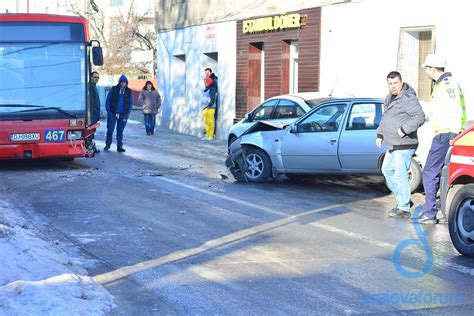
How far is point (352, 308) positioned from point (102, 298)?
6.37ft

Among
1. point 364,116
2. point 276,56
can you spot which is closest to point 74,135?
point 364,116

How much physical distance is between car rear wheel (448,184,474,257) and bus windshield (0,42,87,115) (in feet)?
27.4

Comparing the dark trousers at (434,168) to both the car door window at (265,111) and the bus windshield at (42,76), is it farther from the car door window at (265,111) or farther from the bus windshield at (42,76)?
the bus windshield at (42,76)

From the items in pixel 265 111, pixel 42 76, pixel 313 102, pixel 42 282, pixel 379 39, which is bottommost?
pixel 42 282

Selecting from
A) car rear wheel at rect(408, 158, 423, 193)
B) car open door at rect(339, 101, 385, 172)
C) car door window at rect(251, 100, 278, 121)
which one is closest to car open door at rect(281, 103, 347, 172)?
car open door at rect(339, 101, 385, 172)

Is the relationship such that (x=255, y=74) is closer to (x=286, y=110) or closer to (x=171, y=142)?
(x=171, y=142)

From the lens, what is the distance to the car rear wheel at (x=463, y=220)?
7.56 metres

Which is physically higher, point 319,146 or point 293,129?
point 293,129

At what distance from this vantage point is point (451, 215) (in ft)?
25.8

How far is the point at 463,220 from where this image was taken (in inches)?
304

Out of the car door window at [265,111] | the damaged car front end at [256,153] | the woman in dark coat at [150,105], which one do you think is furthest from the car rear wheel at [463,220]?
the woman in dark coat at [150,105]

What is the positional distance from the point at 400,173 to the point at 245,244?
Answer: 2801 millimetres

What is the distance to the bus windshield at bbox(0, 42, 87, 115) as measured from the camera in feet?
45.4

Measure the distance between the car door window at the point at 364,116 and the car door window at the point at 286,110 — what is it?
3.35 m
